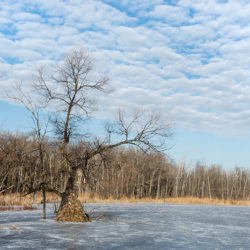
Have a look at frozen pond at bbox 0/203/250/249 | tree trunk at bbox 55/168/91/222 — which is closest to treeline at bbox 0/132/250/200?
tree trunk at bbox 55/168/91/222

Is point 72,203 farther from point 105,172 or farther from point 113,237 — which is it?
point 105,172

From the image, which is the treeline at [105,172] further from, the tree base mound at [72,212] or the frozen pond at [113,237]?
the frozen pond at [113,237]

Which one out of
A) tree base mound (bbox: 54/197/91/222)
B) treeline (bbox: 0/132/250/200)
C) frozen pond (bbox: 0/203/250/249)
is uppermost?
treeline (bbox: 0/132/250/200)

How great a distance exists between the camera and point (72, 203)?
51.4ft

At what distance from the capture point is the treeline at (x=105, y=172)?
15641 millimetres

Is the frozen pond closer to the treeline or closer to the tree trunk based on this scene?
the tree trunk

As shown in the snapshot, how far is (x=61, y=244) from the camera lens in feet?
34.0

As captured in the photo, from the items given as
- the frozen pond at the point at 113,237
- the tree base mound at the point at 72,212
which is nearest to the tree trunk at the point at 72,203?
the tree base mound at the point at 72,212

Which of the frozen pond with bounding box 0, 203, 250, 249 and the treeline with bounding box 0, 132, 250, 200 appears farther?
the treeline with bounding box 0, 132, 250, 200

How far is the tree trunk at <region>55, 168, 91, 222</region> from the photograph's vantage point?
51.2 ft

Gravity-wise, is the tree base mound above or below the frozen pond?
above

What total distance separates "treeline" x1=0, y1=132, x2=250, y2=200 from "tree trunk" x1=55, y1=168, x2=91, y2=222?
0.38 metres

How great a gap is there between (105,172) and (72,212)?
1190 inches

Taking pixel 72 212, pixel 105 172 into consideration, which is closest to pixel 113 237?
pixel 72 212
